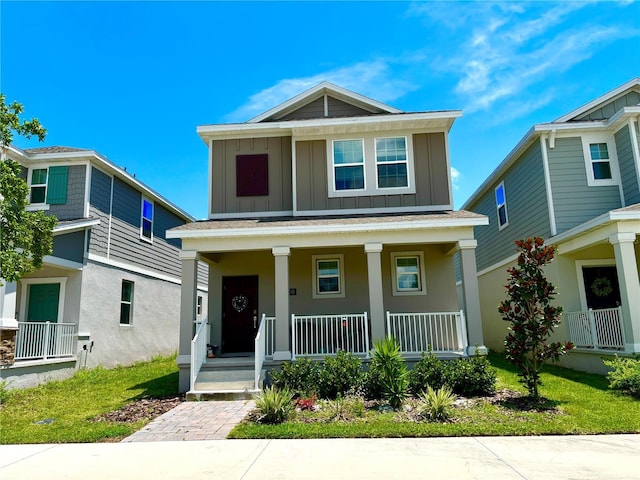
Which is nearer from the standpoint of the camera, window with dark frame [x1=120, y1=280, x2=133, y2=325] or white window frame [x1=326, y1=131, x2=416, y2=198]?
white window frame [x1=326, y1=131, x2=416, y2=198]

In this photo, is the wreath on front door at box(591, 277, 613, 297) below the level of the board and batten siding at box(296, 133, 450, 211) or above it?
below

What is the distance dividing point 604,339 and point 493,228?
675 centimetres

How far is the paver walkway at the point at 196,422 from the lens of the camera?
21.6ft

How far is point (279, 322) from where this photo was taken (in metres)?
9.92

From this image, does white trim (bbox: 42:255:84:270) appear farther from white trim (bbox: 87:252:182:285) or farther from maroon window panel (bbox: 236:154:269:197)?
maroon window panel (bbox: 236:154:269:197)

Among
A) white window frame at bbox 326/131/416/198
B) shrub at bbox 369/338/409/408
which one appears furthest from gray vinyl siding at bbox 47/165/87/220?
shrub at bbox 369/338/409/408

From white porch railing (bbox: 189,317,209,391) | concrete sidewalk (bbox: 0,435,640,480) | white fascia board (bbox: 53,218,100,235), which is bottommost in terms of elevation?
concrete sidewalk (bbox: 0,435,640,480)

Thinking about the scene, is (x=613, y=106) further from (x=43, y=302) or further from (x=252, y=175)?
(x=43, y=302)

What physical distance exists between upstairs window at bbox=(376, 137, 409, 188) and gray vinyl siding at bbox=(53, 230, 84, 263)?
28.0ft

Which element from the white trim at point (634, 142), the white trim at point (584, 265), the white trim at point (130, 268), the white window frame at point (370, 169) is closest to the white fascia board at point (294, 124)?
the white window frame at point (370, 169)

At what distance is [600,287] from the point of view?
473 inches

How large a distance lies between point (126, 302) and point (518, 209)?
13230mm

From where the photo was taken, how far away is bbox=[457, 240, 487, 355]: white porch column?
9.54m

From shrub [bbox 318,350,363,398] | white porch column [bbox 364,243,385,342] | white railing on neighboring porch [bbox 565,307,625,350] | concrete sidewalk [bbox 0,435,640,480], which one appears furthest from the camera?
white railing on neighboring porch [bbox 565,307,625,350]
